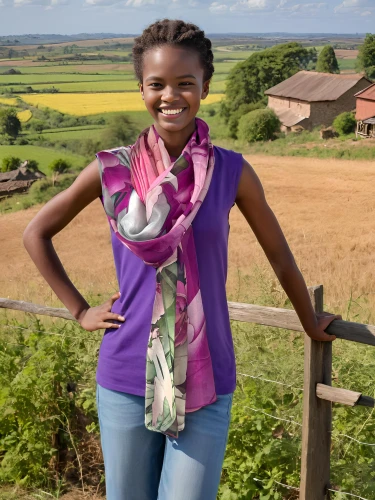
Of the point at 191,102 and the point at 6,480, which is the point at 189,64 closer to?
the point at 191,102

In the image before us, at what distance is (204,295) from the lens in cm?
170

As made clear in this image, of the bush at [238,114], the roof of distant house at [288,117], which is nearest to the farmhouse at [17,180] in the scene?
the bush at [238,114]

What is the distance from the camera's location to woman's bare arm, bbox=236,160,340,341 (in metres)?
1.74

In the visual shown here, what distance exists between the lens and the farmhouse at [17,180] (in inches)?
1780

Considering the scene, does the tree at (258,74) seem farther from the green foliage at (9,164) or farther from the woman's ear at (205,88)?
the woman's ear at (205,88)

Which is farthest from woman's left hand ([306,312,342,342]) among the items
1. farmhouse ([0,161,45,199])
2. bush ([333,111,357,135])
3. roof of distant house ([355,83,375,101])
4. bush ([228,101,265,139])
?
bush ([228,101,265,139])

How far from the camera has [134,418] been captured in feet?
5.65

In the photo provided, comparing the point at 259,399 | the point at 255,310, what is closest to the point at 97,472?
the point at 259,399

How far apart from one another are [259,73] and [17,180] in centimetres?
2924

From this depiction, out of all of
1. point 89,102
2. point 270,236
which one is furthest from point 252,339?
point 89,102

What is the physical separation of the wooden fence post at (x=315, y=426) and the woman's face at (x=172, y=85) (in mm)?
1165

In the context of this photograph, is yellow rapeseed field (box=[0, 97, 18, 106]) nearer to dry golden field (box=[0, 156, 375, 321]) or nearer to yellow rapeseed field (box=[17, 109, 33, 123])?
yellow rapeseed field (box=[17, 109, 33, 123])

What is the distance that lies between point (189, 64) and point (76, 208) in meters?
0.49

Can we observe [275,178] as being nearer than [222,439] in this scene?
No
